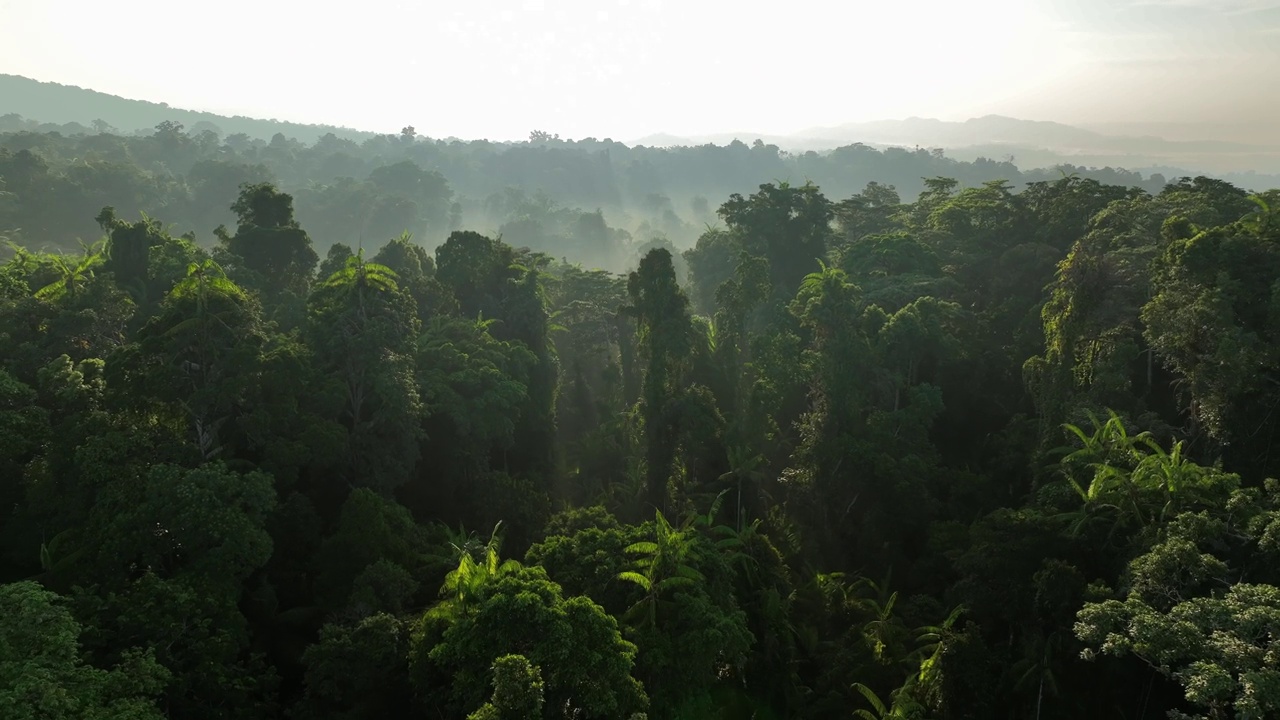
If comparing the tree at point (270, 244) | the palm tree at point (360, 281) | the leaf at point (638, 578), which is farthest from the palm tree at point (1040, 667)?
the tree at point (270, 244)

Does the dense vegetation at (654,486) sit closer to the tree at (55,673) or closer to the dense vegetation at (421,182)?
the tree at (55,673)

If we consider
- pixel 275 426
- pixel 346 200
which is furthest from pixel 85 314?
pixel 346 200

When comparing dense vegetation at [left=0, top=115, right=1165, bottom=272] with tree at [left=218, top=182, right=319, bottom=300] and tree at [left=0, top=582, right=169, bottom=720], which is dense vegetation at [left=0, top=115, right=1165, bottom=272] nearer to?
tree at [left=218, top=182, right=319, bottom=300]

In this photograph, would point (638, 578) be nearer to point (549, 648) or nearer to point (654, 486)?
point (549, 648)

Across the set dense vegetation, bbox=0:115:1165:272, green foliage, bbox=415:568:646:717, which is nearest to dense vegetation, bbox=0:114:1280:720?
green foliage, bbox=415:568:646:717

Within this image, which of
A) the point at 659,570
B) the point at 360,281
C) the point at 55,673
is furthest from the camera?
the point at 360,281

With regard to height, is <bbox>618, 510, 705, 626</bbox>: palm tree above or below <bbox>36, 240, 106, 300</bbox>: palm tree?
below

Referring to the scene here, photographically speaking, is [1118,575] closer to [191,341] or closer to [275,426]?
[275,426]

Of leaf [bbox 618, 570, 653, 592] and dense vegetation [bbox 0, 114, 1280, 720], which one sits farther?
leaf [bbox 618, 570, 653, 592]

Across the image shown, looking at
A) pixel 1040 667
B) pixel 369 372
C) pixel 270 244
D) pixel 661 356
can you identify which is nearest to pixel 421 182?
pixel 270 244
